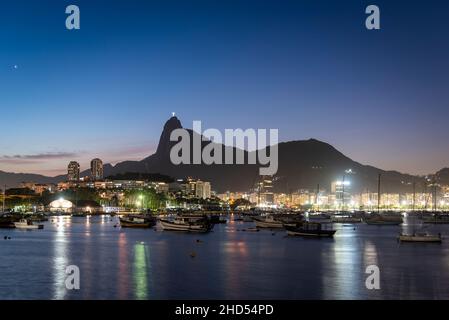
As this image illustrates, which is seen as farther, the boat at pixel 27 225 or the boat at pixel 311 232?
the boat at pixel 27 225

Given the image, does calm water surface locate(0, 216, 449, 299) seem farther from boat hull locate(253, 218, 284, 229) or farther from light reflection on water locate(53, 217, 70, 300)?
boat hull locate(253, 218, 284, 229)

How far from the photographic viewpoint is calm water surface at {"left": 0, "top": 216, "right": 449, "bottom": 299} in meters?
28.9

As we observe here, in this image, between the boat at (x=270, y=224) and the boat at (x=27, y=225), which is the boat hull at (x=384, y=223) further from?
the boat at (x=27, y=225)

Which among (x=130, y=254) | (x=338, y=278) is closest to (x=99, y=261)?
(x=130, y=254)

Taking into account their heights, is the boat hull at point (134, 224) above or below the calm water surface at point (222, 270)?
below

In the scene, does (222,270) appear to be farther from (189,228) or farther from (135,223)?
(135,223)

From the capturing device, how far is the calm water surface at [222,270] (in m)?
28.9

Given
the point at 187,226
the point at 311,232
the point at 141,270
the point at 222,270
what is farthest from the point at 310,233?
the point at 141,270

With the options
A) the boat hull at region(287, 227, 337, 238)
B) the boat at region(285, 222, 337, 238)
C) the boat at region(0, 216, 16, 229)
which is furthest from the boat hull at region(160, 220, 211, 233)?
the boat at region(0, 216, 16, 229)

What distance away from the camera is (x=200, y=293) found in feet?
93.8

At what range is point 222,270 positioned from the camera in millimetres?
36875

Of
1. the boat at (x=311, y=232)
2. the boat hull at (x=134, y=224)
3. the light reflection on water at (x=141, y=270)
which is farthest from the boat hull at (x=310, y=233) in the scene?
the boat hull at (x=134, y=224)
